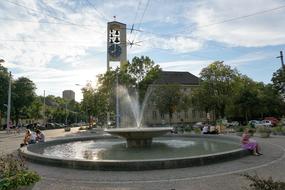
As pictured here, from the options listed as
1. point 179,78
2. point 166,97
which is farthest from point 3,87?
point 179,78

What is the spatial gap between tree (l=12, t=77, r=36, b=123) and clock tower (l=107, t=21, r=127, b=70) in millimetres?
48244

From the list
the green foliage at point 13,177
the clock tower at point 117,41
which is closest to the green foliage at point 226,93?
the clock tower at point 117,41

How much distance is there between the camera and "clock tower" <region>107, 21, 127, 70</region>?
131 ft

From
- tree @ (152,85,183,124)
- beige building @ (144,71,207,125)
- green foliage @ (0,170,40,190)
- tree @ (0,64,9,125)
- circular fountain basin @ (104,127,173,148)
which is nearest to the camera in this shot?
green foliage @ (0,170,40,190)

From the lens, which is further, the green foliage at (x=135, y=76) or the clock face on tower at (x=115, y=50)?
the green foliage at (x=135, y=76)

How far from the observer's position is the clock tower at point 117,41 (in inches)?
1576

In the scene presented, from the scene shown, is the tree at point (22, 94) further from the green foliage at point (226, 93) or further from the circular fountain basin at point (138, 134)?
the circular fountain basin at point (138, 134)

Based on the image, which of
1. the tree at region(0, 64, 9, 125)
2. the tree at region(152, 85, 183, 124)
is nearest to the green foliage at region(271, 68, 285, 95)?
the tree at region(152, 85, 183, 124)

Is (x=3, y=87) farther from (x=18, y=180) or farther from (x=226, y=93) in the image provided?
(x=18, y=180)

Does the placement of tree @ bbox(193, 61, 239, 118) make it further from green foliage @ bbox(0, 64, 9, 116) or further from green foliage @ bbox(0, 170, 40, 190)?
green foliage @ bbox(0, 170, 40, 190)

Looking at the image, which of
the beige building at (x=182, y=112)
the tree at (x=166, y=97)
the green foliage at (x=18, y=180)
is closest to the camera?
the green foliage at (x=18, y=180)

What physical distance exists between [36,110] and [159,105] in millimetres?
51703

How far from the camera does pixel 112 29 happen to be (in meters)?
40.8

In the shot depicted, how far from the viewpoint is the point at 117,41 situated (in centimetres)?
4078
